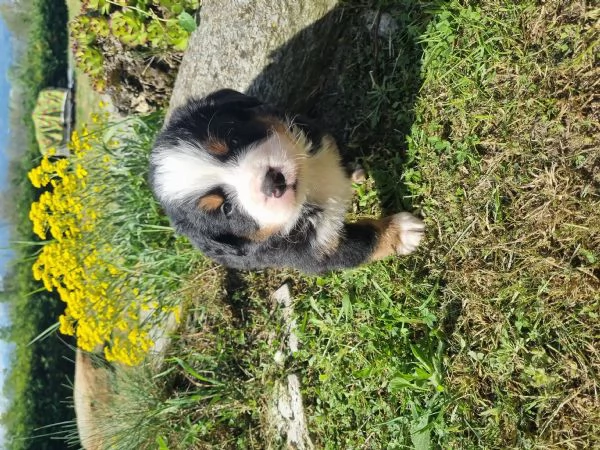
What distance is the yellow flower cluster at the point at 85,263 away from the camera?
3967 mm

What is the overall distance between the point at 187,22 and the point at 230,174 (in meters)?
2.05

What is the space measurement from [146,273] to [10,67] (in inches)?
139

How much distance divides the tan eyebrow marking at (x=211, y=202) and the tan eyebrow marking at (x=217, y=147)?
233mm

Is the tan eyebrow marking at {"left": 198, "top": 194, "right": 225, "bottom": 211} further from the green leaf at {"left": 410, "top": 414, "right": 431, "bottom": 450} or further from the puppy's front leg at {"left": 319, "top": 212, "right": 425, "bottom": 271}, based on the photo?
the green leaf at {"left": 410, "top": 414, "right": 431, "bottom": 450}

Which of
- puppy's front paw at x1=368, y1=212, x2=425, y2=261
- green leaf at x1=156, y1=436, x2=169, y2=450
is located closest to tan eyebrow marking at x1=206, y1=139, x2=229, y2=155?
puppy's front paw at x1=368, y1=212, x2=425, y2=261

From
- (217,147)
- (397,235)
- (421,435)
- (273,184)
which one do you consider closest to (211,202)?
(217,147)

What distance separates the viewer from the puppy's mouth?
2454 millimetres

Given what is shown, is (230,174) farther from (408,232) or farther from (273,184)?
(408,232)

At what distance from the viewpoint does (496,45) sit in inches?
117

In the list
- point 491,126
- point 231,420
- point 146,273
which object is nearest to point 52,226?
point 146,273

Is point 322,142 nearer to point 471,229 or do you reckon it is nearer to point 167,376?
point 471,229

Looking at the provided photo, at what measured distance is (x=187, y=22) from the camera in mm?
4035

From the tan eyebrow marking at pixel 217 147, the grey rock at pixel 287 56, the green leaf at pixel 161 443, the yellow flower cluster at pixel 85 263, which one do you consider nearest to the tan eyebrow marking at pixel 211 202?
the tan eyebrow marking at pixel 217 147

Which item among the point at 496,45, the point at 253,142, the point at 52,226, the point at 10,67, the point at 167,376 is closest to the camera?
the point at 253,142
